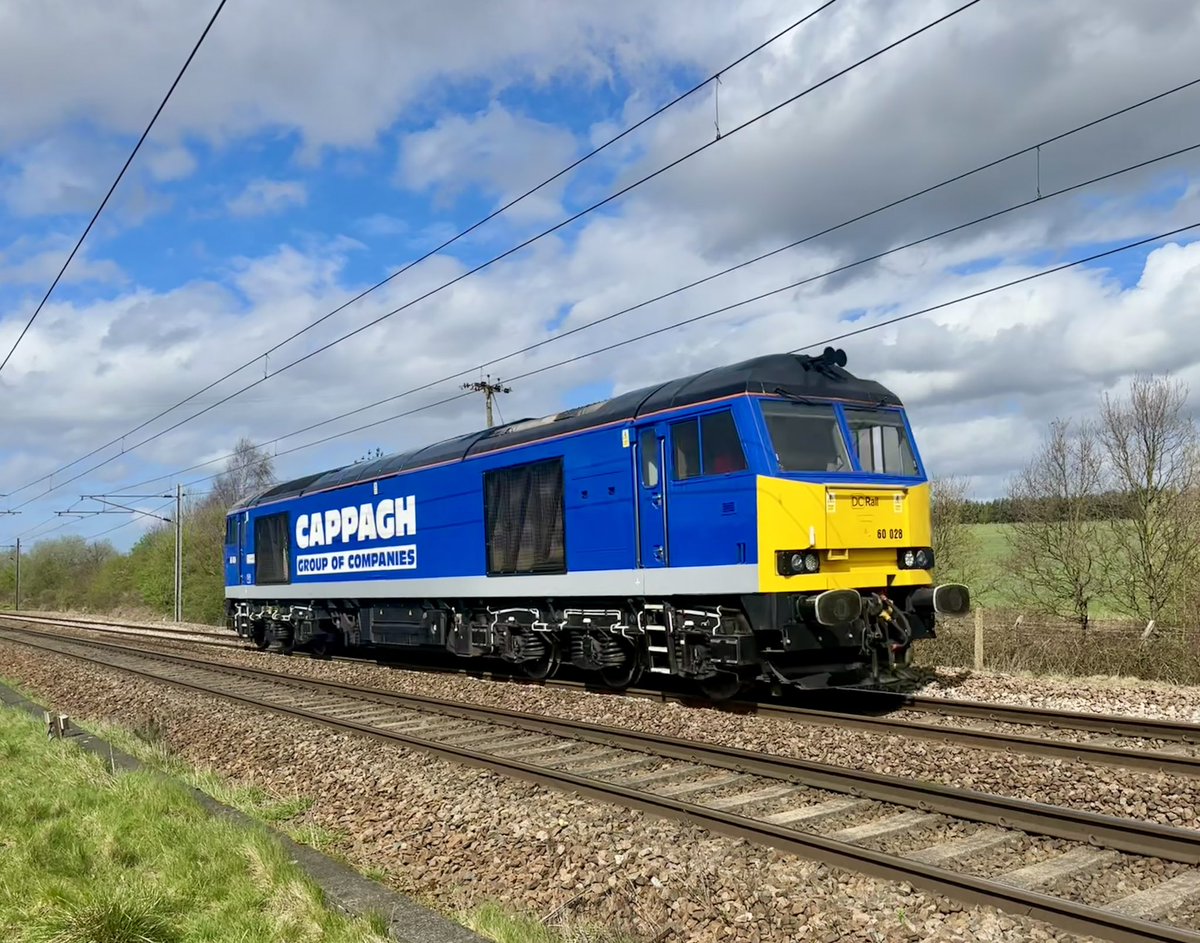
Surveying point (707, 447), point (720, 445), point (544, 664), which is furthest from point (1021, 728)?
point (544, 664)

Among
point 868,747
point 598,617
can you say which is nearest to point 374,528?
point 598,617

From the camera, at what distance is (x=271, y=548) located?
21500mm

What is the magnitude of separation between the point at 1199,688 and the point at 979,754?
5.80 m

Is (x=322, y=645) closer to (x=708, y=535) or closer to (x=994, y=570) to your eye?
(x=708, y=535)

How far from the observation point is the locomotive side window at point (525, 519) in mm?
12516

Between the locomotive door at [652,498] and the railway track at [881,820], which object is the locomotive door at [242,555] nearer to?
the railway track at [881,820]

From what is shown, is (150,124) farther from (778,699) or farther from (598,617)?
(778,699)

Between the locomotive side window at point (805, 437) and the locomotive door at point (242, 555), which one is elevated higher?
the locomotive side window at point (805, 437)

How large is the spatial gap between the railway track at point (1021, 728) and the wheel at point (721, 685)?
0.12 m

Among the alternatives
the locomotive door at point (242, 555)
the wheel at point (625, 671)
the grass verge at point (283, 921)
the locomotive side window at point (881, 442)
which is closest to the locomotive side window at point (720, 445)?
the locomotive side window at point (881, 442)

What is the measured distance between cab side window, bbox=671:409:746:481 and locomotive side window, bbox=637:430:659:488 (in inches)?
10.5

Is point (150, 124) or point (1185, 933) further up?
point (150, 124)

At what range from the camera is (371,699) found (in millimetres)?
12672

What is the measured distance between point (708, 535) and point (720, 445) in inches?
38.6
